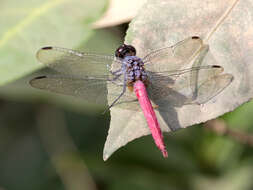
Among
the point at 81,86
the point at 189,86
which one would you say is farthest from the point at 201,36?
the point at 81,86

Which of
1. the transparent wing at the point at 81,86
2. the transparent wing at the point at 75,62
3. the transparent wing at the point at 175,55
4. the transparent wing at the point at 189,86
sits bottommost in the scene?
the transparent wing at the point at 189,86

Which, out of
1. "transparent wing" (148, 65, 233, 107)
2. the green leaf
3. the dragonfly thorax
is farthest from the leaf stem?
the dragonfly thorax

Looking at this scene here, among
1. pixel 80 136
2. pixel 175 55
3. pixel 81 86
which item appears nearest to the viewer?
pixel 175 55

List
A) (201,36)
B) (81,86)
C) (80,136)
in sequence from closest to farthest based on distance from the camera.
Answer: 1. (201,36)
2. (81,86)
3. (80,136)

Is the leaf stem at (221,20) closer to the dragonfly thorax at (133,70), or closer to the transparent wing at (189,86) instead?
the transparent wing at (189,86)

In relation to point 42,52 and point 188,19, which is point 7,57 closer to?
point 42,52

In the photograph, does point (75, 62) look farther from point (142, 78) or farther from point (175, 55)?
point (175, 55)

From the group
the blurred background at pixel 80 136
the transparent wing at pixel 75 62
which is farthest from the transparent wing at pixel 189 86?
the blurred background at pixel 80 136
